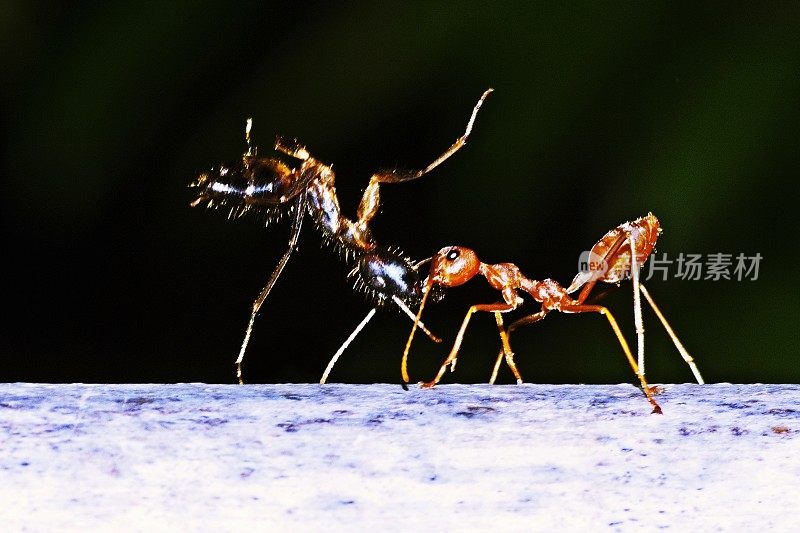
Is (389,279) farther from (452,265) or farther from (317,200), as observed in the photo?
(317,200)

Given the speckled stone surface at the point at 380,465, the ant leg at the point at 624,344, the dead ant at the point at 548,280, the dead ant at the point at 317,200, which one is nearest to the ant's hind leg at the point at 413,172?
the dead ant at the point at 317,200

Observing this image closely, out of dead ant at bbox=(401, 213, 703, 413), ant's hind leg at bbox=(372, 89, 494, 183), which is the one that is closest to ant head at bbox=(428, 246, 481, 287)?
dead ant at bbox=(401, 213, 703, 413)

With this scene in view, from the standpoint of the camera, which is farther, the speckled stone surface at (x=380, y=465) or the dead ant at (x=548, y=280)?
the dead ant at (x=548, y=280)

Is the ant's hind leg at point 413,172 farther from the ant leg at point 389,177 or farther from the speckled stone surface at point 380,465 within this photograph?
the speckled stone surface at point 380,465

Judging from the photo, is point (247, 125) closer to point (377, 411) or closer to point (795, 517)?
point (377, 411)

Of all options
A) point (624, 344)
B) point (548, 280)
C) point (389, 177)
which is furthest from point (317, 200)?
point (624, 344)
